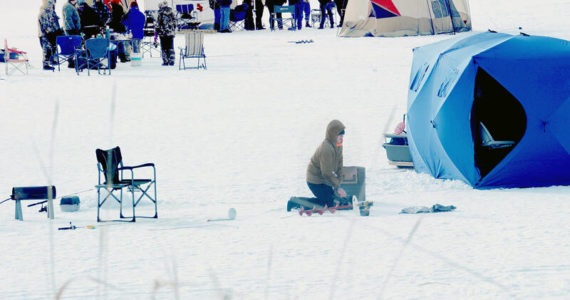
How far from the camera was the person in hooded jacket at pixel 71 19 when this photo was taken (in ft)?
55.4

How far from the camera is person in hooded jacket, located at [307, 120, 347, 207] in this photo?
6.99 metres

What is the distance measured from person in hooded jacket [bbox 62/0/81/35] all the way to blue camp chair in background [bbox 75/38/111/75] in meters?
0.52

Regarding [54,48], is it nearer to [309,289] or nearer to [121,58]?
[121,58]

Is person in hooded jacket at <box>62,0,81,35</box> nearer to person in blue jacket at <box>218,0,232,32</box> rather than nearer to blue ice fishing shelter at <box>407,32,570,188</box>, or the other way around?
person in blue jacket at <box>218,0,232,32</box>

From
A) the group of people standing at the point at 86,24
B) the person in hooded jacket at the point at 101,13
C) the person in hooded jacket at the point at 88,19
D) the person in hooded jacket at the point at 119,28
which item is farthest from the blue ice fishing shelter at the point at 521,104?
the person in hooded jacket at the point at 119,28

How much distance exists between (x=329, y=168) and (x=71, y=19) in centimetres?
1142

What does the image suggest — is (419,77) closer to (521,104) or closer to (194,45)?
(521,104)

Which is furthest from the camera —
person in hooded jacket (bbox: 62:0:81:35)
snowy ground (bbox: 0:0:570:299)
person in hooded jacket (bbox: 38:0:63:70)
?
person in hooded jacket (bbox: 38:0:63:70)

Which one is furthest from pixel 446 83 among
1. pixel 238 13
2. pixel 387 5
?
pixel 238 13

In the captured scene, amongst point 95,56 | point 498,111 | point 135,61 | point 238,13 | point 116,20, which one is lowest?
point 135,61

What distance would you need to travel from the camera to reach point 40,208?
764 cm

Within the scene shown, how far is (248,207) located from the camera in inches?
288

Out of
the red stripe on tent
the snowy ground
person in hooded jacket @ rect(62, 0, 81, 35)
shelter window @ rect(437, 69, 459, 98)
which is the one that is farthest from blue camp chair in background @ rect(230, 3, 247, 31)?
shelter window @ rect(437, 69, 459, 98)

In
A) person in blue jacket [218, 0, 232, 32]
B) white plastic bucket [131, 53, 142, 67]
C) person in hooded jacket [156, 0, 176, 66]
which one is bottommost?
white plastic bucket [131, 53, 142, 67]
